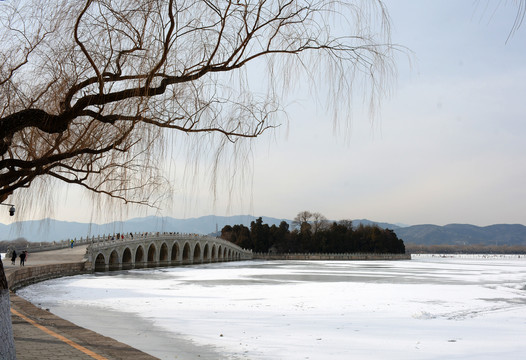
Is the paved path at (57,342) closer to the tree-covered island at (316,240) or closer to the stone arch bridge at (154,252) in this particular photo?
the stone arch bridge at (154,252)

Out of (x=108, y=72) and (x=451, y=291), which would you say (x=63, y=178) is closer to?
(x=108, y=72)

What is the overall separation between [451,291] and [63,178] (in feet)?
81.1

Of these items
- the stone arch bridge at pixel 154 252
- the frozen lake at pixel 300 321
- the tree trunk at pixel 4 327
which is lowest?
the frozen lake at pixel 300 321

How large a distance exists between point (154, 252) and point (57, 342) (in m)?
72.0

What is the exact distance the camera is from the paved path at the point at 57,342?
739cm

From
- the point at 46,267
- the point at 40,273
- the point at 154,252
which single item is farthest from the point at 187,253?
the point at 40,273

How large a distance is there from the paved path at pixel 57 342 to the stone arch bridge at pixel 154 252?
3539 cm

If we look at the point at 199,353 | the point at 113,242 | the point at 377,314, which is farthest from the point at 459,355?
the point at 113,242

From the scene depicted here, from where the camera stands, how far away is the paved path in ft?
24.2

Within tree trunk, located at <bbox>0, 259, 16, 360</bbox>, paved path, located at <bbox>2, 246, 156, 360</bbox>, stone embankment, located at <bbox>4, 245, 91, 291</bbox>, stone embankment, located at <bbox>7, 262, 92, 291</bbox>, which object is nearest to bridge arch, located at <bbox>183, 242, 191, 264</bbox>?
stone embankment, located at <bbox>4, 245, 91, 291</bbox>

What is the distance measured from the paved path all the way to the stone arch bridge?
35.4 m

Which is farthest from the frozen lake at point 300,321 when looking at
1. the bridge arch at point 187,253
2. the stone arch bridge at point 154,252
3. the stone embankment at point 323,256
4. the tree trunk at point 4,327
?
the stone embankment at point 323,256

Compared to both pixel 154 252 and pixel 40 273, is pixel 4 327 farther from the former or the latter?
pixel 154 252

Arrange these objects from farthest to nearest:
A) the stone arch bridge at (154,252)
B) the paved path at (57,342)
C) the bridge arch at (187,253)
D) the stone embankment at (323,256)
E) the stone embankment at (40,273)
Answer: the stone embankment at (323,256) → the bridge arch at (187,253) → the stone arch bridge at (154,252) → the stone embankment at (40,273) → the paved path at (57,342)
